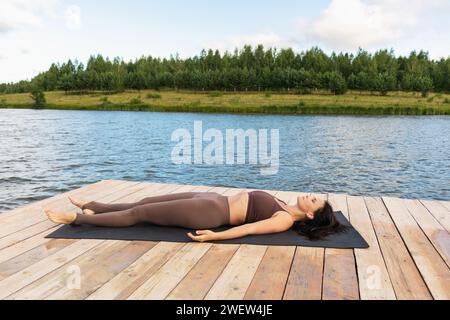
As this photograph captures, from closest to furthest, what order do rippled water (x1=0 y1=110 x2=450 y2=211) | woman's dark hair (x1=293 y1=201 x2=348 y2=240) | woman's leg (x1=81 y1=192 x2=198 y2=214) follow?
woman's dark hair (x1=293 y1=201 x2=348 y2=240), woman's leg (x1=81 y1=192 x2=198 y2=214), rippled water (x1=0 y1=110 x2=450 y2=211)

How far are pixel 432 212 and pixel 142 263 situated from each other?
408cm

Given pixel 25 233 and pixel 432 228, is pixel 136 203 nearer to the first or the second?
pixel 25 233

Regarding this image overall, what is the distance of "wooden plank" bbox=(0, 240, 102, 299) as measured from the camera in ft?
10.2

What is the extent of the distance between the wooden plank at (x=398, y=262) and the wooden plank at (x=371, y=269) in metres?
0.05

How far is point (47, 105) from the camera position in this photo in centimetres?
6831

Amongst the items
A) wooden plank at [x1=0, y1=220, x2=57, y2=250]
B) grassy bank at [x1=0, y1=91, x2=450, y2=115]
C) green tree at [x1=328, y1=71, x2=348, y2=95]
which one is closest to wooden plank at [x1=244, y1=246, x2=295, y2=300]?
wooden plank at [x1=0, y1=220, x2=57, y2=250]

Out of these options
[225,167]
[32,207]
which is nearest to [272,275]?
[32,207]

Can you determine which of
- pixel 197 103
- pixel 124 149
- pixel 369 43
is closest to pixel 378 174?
pixel 124 149

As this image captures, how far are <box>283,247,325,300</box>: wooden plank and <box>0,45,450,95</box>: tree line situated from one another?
3082 inches

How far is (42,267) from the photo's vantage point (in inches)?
137

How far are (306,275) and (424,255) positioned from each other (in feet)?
4.44

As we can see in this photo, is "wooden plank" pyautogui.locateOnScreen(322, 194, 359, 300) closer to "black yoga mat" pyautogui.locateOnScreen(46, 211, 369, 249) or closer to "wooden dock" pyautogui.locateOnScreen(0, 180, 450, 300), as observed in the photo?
"wooden dock" pyautogui.locateOnScreen(0, 180, 450, 300)

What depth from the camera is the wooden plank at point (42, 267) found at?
3104mm
